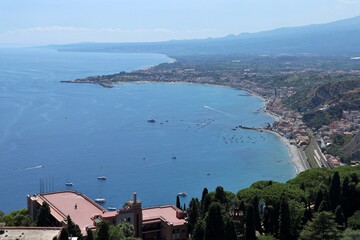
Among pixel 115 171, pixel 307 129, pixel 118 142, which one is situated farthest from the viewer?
pixel 307 129

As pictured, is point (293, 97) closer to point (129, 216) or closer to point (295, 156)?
point (295, 156)

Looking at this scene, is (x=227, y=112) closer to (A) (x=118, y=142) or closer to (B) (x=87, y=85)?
(A) (x=118, y=142)

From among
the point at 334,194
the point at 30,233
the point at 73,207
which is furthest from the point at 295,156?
the point at 30,233

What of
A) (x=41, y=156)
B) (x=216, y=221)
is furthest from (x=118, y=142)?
(x=216, y=221)

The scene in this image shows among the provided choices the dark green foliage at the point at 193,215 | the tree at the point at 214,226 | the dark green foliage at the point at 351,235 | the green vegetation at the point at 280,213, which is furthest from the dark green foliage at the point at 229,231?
the dark green foliage at the point at 351,235

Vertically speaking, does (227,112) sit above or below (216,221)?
below

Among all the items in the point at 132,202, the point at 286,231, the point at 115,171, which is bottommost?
the point at 115,171
